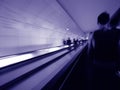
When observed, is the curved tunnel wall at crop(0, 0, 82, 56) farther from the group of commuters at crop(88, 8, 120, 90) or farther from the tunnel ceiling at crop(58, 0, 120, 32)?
the tunnel ceiling at crop(58, 0, 120, 32)

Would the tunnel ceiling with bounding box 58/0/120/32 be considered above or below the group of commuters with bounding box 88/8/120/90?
above

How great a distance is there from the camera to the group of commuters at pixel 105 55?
1.97 m


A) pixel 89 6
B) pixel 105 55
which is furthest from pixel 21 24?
pixel 89 6

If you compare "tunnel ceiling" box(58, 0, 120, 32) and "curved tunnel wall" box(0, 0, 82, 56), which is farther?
"tunnel ceiling" box(58, 0, 120, 32)

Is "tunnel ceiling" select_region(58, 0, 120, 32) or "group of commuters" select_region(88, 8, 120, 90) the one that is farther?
"tunnel ceiling" select_region(58, 0, 120, 32)

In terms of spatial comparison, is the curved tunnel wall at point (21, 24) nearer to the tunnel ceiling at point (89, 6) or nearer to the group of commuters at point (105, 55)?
the group of commuters at point (105, 55)

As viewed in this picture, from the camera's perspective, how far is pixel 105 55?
6.94 feet

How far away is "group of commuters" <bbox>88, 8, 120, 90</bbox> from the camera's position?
6.48ft

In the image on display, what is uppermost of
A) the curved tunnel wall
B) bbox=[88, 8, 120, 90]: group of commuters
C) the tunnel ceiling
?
the tunnel ceiling

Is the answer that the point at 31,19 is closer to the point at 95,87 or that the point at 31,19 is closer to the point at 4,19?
the point at 4,19

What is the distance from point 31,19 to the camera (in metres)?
3.00

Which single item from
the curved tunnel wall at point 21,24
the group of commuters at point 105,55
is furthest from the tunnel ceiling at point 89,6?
the group of commuters at point 105,55

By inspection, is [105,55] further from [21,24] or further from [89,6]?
[89,6]

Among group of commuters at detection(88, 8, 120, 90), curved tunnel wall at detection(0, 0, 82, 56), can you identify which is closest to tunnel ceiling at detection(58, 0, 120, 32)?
curved tunnel wall at detection(0, 0, 82, 56)
